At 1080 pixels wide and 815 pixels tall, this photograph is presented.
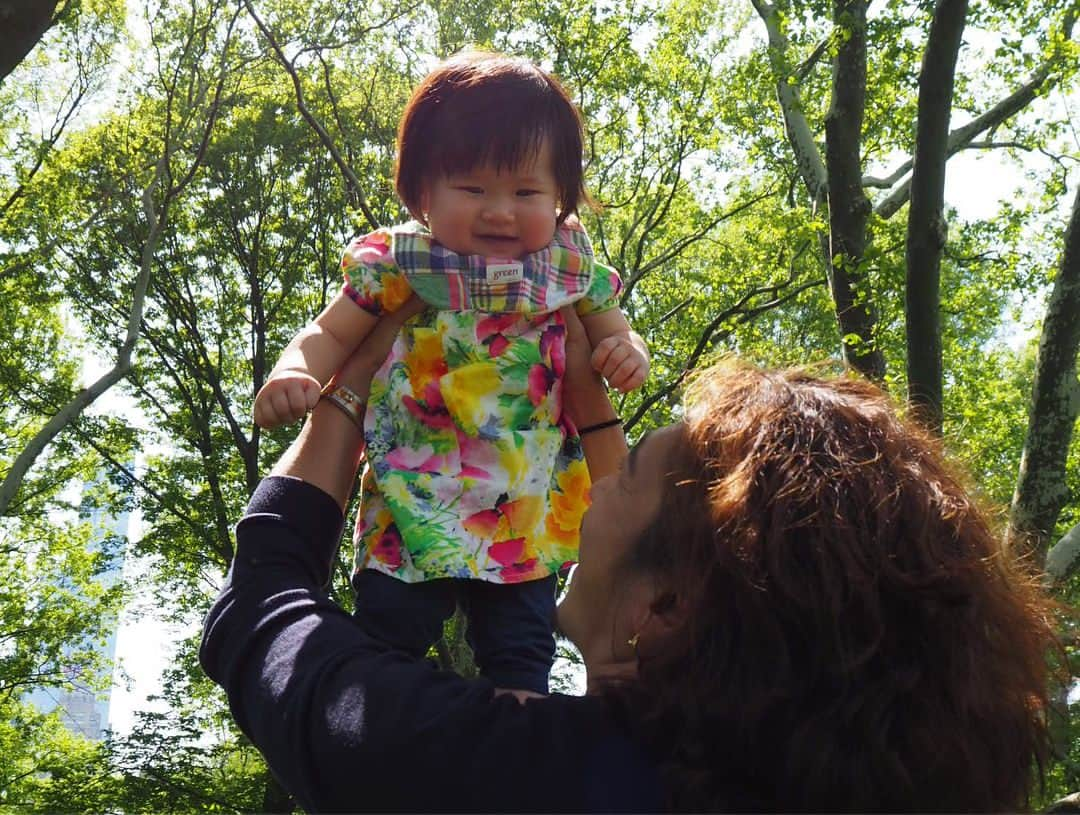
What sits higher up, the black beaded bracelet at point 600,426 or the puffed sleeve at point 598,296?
the puffed sleeve at point 598,296

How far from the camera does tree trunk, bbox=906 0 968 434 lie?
4285mm

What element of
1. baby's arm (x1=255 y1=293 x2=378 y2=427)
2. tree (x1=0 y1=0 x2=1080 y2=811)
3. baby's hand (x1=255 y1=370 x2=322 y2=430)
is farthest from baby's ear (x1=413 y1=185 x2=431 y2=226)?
tree (x1=0 y1=0 x2=1080 y2=811)

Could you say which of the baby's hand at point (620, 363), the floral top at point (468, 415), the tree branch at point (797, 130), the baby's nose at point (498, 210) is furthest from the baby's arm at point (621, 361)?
the tree branch at point (797, 130)

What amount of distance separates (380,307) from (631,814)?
4.54ft

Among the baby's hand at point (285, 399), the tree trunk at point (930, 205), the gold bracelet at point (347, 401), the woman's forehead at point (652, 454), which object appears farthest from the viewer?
the tree trunk at point (930, 205)

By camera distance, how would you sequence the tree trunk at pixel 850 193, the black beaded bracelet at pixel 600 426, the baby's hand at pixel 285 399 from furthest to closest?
the tree trunk at pixel 850 193 → the black beaded bracelet at pixel 600 426 → the baby's hand at pixel 285 399

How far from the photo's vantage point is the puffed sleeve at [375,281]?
84.7 inches

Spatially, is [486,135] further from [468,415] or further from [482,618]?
[482,618]

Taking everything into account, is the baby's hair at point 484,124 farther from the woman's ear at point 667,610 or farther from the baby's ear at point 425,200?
the woman's ear at point 667,610

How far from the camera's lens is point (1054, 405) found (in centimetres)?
536

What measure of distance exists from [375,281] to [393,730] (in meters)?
1.28

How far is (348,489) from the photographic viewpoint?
1.77m

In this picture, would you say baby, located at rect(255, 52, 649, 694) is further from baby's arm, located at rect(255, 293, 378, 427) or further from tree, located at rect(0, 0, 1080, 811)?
tree, located at rect(0, 0, 1080, 811)

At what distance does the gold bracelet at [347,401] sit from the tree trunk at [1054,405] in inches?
174
